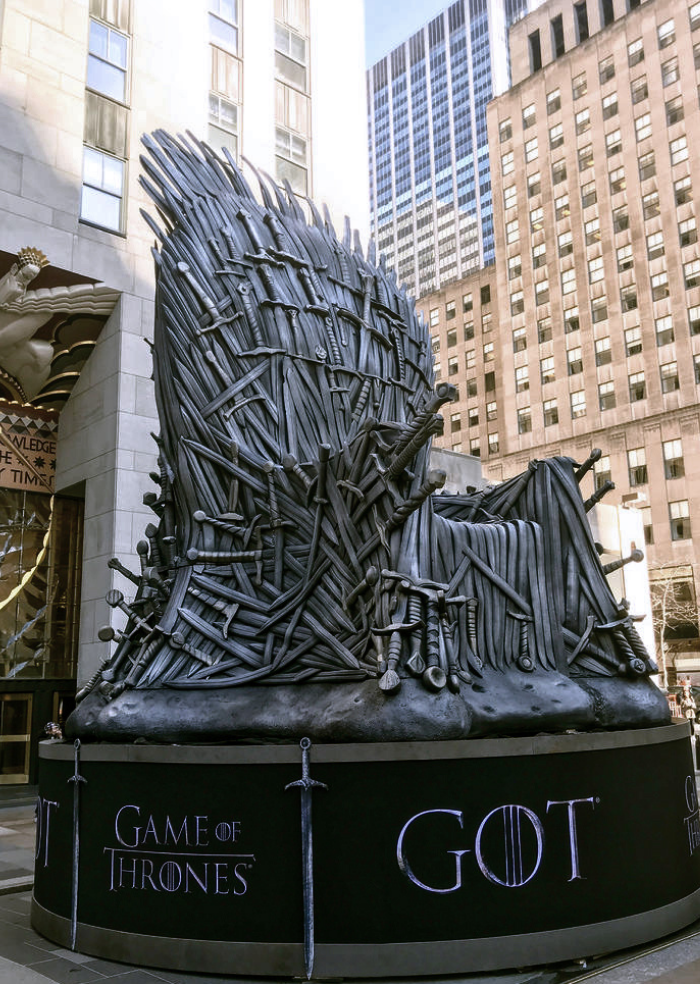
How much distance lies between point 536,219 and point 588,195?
180 inches

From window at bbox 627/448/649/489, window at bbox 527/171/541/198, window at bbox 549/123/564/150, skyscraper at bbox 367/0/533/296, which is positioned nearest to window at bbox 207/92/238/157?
window at bbox 627/448/649/489

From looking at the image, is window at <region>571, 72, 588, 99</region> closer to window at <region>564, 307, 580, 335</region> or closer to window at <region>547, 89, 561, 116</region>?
window at <region>547, 89, 561, 116</region>

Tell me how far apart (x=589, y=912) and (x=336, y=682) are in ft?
8.13

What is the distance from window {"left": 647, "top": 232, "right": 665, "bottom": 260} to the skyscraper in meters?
80.8

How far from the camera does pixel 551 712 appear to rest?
693cm

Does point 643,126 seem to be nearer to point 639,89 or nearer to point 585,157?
point 639,89

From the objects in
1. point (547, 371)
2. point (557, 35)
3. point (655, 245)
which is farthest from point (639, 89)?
point (547, 371)

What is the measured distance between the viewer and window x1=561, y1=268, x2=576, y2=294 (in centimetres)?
6431

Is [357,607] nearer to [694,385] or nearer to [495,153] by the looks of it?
[694,385]

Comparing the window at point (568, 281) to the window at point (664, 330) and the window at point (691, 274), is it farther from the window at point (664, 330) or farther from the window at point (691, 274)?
the window at point (691, 274)

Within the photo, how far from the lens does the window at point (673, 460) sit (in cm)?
5603

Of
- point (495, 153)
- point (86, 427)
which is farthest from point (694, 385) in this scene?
point (86, 427)

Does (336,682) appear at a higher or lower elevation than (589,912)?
higher

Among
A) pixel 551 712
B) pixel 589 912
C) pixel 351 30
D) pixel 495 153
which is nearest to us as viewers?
pixel 589 912
